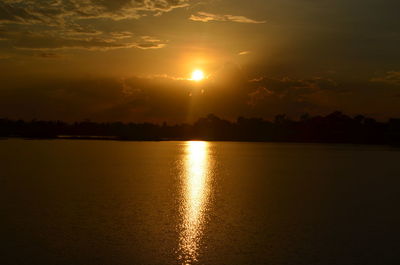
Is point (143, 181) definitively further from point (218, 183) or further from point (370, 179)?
point (370, 179)

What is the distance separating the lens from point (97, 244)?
16.8 meters

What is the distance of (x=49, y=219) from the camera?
69.8 feet

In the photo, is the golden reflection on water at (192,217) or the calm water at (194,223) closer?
the calm water at (194,223)

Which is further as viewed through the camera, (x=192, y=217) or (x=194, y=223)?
(x=192, y=217)

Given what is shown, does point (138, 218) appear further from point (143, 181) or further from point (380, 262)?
point (143, 181)

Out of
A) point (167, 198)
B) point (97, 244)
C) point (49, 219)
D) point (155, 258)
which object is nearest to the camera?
point (155, 258)

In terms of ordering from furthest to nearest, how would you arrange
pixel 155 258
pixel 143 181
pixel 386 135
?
pixel 386 135 → pixel 143 181 → pixel 155 258

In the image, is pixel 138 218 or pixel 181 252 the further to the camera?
pixel 138 218

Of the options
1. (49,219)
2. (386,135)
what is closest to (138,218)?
(49,219)

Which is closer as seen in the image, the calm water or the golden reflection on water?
the calm water

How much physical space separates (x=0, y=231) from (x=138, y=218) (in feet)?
21.4

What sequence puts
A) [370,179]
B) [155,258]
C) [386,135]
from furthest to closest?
1. [386,135]
2. [370,179]
3. [155,258]

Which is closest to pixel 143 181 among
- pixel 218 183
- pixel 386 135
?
pixel 218 183

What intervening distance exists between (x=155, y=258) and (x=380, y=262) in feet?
26.9
